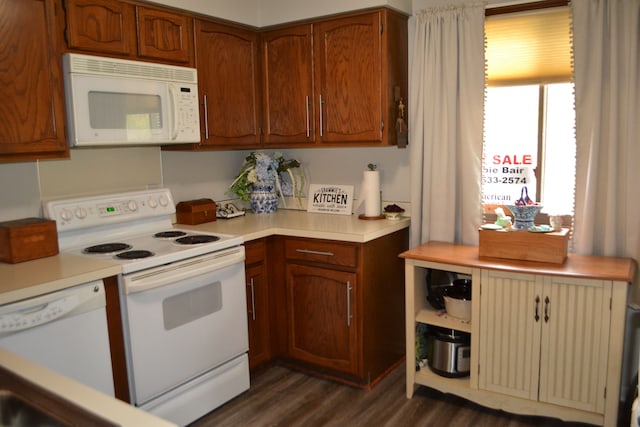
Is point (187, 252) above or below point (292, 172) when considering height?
below

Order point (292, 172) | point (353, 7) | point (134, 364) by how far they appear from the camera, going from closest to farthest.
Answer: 1. point (134, 364)
2. point (353, 7)
3. point (292, 172)

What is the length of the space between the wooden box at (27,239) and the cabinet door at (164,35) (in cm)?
99

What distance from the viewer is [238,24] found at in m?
3.26

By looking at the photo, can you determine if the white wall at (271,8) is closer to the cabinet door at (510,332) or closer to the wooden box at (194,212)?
the wooden box at (194,212)

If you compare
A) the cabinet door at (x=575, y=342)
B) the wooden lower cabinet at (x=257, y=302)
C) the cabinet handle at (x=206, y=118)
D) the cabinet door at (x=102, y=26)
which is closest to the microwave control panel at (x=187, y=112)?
the cabinet handle at (x=206, y=118)

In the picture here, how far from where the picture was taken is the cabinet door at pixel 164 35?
8.79ft

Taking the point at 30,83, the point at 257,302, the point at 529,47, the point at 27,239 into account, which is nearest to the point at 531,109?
the point at 529,47

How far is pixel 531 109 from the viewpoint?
9.35ft

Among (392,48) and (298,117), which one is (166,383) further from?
(392,48)

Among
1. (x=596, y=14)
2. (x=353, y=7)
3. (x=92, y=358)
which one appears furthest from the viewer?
(x=353, y=7)

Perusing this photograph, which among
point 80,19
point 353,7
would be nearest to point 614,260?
point 353,7

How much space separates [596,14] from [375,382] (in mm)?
2227

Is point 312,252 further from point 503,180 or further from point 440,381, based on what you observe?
point 503,180

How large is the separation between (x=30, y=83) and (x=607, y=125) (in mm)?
2664
